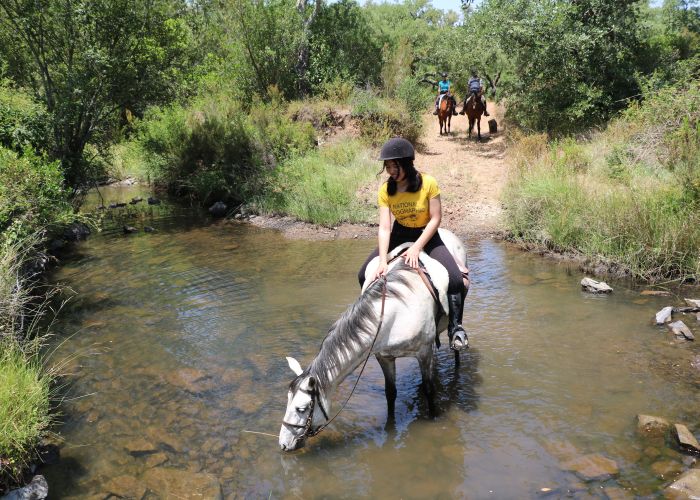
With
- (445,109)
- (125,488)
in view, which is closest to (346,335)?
(125,488)

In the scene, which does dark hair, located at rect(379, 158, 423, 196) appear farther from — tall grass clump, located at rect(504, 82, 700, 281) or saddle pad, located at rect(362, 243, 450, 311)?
tall grass clump, located at rect(504, 82, 700, 281)

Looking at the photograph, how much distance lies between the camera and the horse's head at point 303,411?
13.0 feet

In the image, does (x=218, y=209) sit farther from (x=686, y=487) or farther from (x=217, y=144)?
(x=686, y=487)

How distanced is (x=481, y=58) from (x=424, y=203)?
19465mm

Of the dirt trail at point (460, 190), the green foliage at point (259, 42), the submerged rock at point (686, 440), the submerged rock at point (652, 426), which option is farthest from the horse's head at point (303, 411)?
the green foliage at point (259, 42)

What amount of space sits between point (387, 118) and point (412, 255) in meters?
13.7

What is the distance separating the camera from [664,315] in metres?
6.51

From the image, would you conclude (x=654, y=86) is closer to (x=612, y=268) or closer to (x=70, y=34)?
(x=612, y=268)

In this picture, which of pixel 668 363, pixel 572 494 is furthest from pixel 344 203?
pixel 572 494

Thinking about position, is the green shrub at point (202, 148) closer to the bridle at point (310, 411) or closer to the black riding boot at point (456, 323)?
the black riding boot at point (456, 323)

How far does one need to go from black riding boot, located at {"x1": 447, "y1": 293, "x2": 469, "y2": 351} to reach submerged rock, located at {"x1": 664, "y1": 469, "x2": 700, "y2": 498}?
189 cm

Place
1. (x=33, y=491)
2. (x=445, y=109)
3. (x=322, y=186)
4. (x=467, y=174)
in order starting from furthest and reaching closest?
1. (x=445, y=109)
2. (x=467, y=174)
3. (x=322, y=186)
4. (x=33, y=491)

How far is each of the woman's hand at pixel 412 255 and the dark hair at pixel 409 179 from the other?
0.56 meters

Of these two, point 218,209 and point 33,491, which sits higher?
point 218,209
